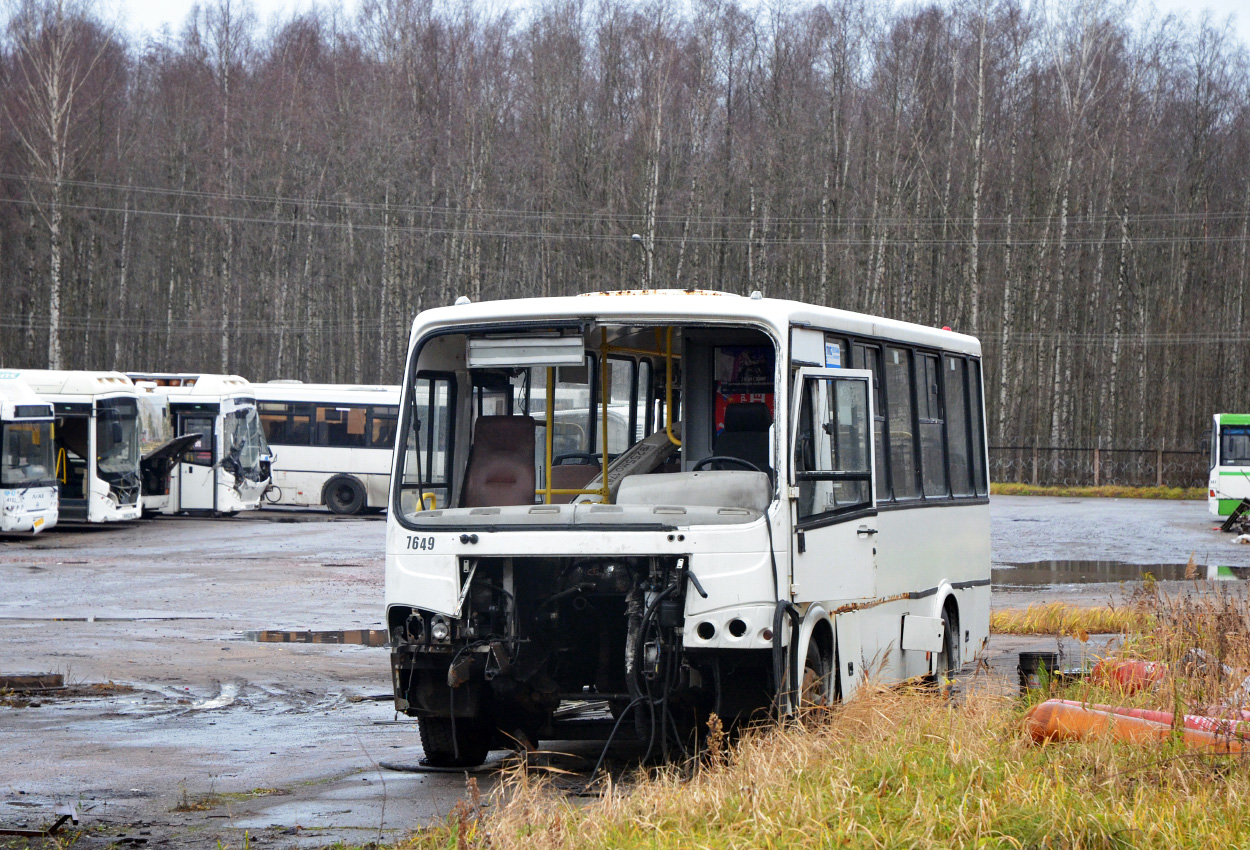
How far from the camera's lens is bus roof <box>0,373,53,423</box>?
2928cm

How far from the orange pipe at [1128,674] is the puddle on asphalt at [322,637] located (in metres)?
7.92

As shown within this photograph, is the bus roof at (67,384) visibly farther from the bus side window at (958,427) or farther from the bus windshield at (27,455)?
the bus side window at (958,427)

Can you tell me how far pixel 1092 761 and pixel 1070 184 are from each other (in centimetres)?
5022

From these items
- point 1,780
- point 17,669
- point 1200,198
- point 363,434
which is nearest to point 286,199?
point 363,434

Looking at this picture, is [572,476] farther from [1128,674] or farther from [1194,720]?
[1194,720]

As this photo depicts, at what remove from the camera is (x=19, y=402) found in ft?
97.7

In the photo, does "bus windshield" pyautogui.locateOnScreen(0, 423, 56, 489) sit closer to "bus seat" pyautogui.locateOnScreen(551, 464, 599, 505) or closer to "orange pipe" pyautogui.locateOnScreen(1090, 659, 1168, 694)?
"bus seat" pyautogui.locateOnScreen(551, 464, 599, 505)

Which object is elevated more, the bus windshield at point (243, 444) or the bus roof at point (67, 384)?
the bus roof at point (67, 384)

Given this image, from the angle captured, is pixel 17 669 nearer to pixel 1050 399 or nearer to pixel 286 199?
pixel 1050 399

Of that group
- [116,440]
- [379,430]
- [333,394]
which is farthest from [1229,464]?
[116,440]

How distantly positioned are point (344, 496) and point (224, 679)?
26.2 m

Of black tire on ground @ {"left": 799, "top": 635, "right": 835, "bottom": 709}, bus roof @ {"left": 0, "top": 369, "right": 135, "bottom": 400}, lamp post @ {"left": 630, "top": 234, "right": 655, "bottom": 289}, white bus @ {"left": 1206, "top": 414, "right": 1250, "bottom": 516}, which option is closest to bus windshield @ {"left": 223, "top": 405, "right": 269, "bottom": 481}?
bus roof @ {"left": 0, "top": 369, "right": 135, "bottom": 400}

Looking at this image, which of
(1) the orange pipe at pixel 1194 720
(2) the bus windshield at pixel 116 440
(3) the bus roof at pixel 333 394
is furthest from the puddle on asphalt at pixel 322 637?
(3) the bus roof at pixel 333 394

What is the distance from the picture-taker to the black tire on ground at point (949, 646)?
Answer: 10.9 m
